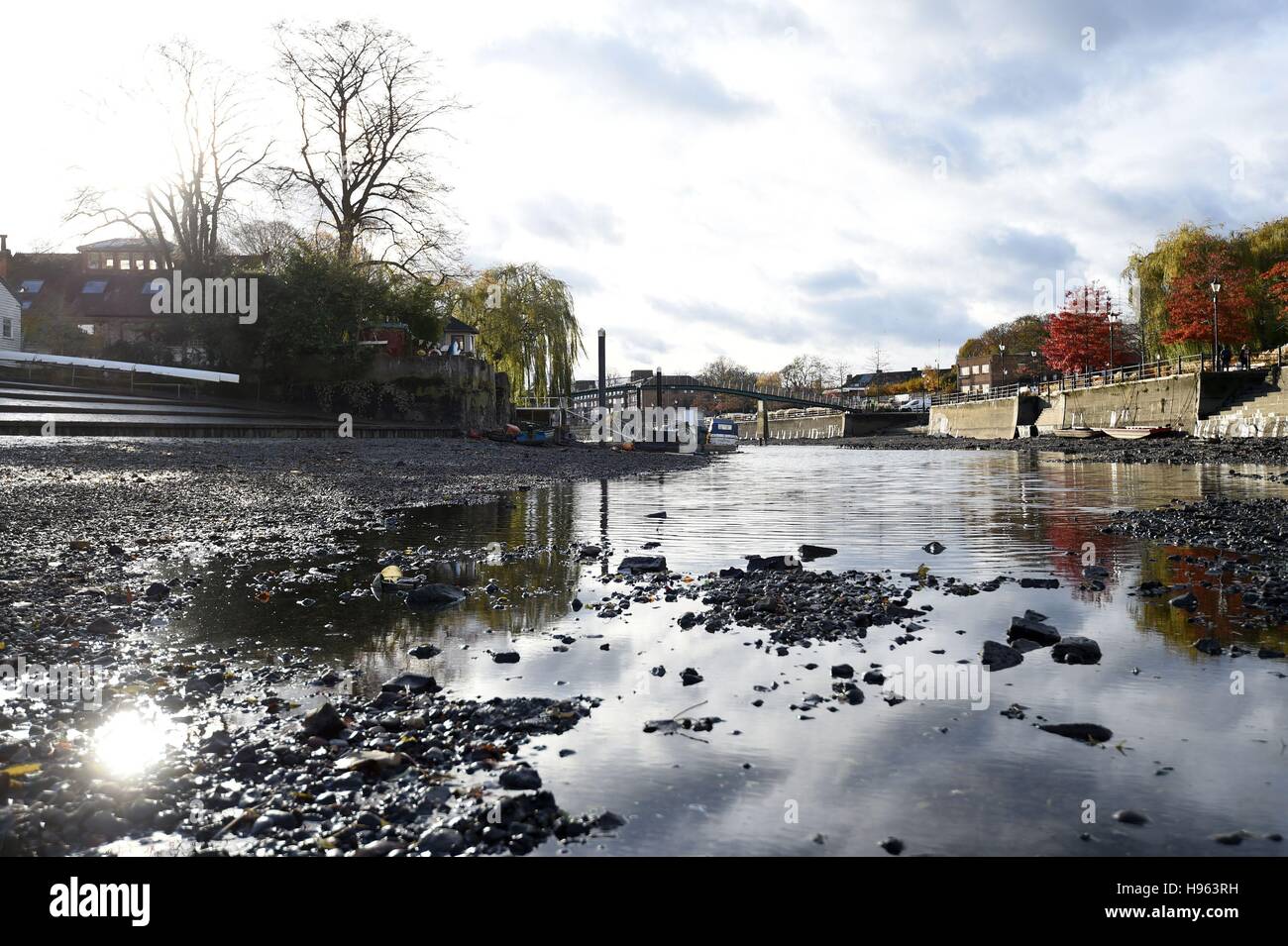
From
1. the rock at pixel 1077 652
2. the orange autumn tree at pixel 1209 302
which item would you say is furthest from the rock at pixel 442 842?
the orange autumn tree at pixel 1209 302

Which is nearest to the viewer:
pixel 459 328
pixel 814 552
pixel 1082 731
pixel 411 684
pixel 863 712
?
pixel 1082 731

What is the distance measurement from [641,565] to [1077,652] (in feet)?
15.8

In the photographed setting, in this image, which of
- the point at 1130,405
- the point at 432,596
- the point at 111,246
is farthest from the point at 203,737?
the point at 111,246

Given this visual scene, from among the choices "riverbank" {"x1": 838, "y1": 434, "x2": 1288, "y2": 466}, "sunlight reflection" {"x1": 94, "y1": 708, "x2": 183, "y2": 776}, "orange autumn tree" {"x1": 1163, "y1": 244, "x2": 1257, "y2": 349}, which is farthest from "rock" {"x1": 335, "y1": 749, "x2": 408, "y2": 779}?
"orange autumn tree" {"x1": 1163, "y1": 244, "x2": 1257, "y2": 349}

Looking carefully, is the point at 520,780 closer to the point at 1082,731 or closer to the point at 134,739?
the point at 134,739

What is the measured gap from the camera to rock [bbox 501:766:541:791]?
12.4 feet

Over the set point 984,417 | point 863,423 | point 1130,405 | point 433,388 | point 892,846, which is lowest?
point 892,846

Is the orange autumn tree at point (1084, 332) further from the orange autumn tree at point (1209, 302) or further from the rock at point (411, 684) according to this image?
the rock at point (411, 684)

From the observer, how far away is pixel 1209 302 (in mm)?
59719

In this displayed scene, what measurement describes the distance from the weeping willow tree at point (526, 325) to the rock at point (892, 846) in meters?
57.5

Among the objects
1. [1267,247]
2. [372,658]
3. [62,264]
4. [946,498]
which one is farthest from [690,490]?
[62,264]

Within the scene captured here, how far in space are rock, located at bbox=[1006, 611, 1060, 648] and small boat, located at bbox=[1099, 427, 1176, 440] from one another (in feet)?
162

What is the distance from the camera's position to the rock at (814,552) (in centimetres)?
1061
